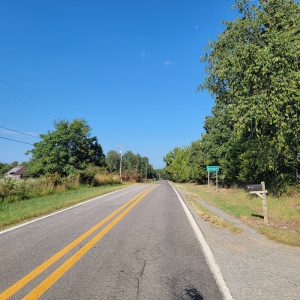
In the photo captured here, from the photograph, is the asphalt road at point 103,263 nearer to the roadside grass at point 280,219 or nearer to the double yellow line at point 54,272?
the double yellow line at point 54,272

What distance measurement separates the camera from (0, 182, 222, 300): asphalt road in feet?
16.2

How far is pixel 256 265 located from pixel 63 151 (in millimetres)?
37954

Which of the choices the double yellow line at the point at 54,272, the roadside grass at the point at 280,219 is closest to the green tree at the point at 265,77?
the roadside grass at the point at 280,219

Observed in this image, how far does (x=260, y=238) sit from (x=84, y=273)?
16.7 ft

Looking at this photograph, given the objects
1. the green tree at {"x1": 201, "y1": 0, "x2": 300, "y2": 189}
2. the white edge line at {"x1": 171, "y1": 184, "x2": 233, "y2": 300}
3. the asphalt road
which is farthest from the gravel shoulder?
the green tree at {"x1": 201, "y1": 0, "x2": 300, "y2": 189}

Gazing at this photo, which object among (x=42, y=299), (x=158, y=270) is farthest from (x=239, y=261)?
(x=42, y=299)

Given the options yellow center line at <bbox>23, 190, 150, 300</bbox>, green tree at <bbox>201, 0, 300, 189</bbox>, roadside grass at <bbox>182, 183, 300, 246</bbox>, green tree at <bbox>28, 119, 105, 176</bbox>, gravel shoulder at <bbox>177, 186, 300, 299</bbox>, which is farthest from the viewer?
green tree at <bbox>28, 119, 105, 176</bbox>

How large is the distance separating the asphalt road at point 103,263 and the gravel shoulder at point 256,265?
38 cm

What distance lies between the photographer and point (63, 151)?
138 feet

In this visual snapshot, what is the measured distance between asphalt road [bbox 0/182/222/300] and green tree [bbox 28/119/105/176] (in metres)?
31.5

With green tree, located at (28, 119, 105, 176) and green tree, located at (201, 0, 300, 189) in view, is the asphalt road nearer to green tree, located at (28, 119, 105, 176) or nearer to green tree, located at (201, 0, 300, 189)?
green tree, located at (201, 0, 300, 189)

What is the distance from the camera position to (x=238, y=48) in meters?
16.9

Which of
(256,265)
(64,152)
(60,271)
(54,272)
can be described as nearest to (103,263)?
(60,271)

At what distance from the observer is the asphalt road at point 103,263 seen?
4950 millimetres
